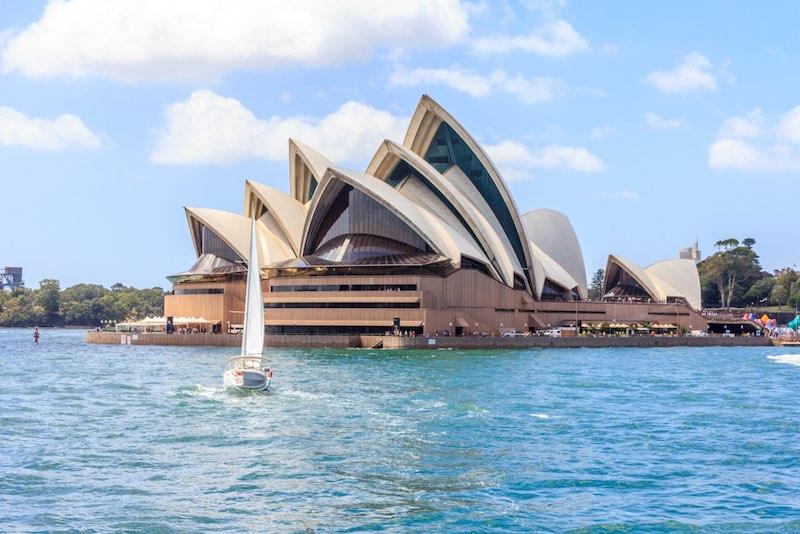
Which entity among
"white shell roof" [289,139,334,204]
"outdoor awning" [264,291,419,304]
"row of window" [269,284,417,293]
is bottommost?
"outdoor awning" [264,291,419,304]

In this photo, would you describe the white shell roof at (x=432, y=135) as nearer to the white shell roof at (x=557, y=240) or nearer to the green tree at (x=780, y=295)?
the white shell roof at (x=557, y=240)

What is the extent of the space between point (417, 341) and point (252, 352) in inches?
1504

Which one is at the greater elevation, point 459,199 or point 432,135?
point 432,135

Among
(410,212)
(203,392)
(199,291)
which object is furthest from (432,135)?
(203,392)

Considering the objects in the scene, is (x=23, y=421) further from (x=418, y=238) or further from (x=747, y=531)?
(x=418, y=238)

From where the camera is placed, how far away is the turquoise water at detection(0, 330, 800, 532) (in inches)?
788

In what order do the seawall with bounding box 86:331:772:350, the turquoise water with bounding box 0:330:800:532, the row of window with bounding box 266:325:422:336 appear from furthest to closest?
the row of window with bounding box 266:325:422:336 < the seawall with bounding box 86:331:772:350 < the turquoise water with bounding box 0:330:800:532

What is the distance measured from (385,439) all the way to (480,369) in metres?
28.3

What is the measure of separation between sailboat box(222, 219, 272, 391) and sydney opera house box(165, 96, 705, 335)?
38941 mm

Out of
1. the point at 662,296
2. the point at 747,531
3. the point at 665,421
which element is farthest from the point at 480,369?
the point at 662,296

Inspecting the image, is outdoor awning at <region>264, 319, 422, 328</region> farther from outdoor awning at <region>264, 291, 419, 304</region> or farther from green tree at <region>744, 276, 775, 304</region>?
green tree at <region>744, 276, 775, 304</region>

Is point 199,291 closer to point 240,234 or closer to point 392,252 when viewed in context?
Answer: point 240,234

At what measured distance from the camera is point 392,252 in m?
88.7

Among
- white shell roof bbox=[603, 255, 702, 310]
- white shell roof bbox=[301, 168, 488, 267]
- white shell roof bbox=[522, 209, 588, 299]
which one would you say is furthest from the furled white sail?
white shell roof bbox=[603, 255, 702, 310]
